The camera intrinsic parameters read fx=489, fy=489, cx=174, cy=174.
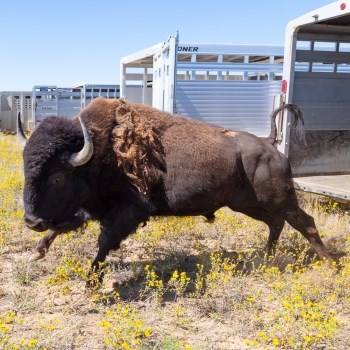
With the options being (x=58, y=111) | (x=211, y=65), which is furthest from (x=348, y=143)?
(x=58, y=111)

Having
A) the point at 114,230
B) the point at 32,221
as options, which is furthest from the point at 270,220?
the point at 32,221

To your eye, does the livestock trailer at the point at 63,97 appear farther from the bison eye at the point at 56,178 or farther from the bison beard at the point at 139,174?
the bison eye at the point at 56,178

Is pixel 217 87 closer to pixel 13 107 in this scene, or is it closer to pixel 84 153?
pixel 84 153

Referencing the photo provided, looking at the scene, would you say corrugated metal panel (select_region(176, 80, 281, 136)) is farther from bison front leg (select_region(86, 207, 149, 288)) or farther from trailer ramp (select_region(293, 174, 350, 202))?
bison front leg (select_region(86, 207, 149, 288))

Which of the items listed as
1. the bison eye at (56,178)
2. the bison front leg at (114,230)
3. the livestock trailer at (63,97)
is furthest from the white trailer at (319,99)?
the livestock trailer at (63,97)

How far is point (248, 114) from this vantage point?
1045 cm

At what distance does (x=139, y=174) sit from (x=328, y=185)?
4.13m

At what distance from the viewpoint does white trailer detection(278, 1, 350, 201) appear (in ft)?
28.0

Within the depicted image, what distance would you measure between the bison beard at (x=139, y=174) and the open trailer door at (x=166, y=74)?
3.21 metres

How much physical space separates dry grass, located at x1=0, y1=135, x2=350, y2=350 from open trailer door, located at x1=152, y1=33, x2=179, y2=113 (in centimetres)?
290

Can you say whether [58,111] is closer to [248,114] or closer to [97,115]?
[248,114]

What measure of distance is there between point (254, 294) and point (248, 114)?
19.7 ft

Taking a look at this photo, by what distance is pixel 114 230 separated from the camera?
17.8 ft

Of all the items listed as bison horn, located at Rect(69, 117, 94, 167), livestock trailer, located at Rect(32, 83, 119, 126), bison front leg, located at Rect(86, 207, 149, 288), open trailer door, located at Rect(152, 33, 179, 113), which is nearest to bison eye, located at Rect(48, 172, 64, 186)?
bison horn, located at Rect(69, 117, 94, 167)
